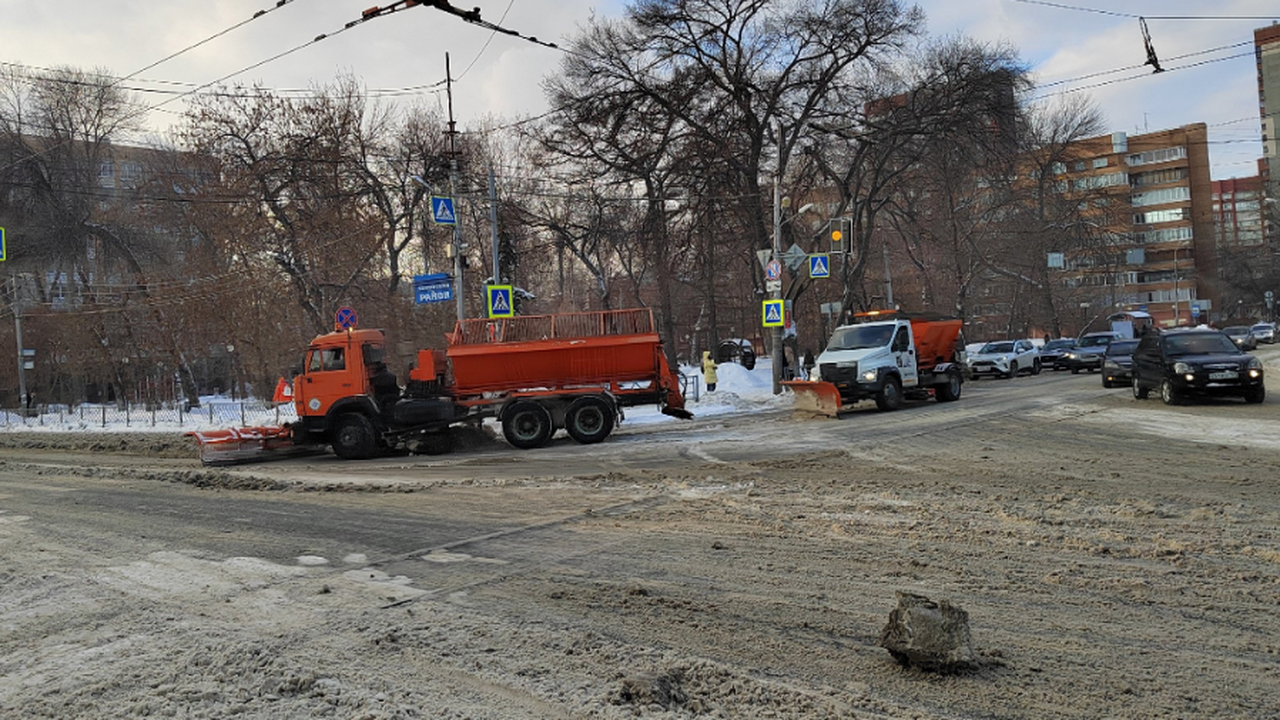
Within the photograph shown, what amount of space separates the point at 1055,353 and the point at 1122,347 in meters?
15.1

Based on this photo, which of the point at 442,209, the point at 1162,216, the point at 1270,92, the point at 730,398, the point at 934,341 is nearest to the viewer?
the point at 442,209

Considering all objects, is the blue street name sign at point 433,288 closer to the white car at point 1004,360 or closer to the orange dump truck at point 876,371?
the orange dump truck at point 876,371

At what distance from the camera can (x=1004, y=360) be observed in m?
36.4

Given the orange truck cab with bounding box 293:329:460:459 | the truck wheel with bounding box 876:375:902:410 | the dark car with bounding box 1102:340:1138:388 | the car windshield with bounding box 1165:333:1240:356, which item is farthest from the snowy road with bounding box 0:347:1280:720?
the dark car with bounding box 1102:340:1138:388

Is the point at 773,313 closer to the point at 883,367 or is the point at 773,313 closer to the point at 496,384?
A: the point at 883,367

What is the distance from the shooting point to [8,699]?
4.27m

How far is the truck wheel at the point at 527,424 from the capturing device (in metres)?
17.2

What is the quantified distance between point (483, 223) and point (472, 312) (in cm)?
429

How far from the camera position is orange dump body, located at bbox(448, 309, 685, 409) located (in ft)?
57.1

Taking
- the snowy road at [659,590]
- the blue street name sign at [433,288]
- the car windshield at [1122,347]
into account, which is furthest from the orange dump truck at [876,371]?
the blue street name sign at [433,288]

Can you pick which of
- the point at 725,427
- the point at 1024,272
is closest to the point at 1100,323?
the point at 1024,272

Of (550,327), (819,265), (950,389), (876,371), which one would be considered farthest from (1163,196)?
(550,327)

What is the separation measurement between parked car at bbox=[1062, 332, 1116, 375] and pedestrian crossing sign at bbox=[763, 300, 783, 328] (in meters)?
16.7

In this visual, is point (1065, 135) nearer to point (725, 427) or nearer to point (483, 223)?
point (483, 223)
